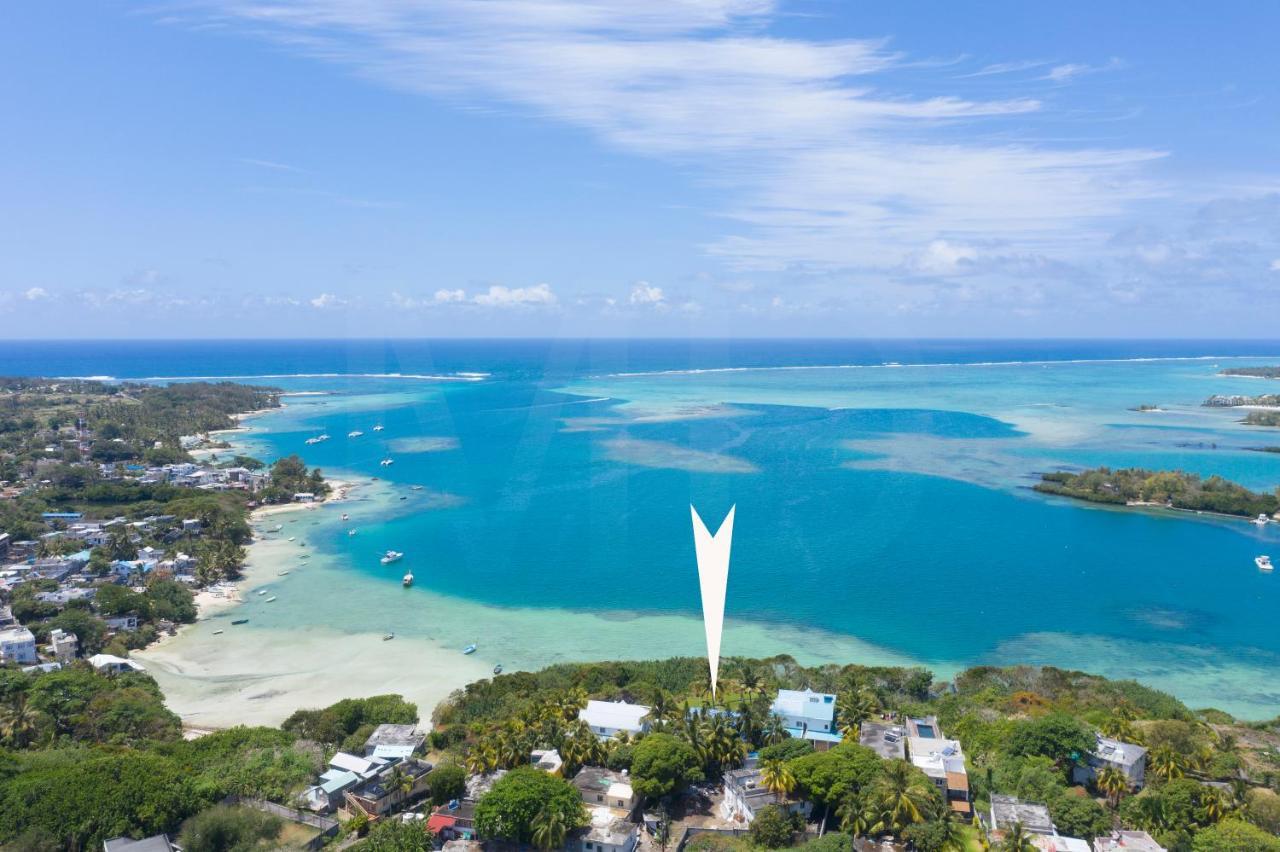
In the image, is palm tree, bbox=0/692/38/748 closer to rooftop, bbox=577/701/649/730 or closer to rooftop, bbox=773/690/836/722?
rooftop, bbox=577/701/649/730

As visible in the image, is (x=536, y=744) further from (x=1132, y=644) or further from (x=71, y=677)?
(x=1132, y=644)

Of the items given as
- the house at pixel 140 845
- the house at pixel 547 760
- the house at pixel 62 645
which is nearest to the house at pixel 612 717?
the house at pixel 547 760

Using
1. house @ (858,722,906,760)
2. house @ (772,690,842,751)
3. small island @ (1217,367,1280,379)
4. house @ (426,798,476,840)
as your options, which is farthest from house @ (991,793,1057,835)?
small island @ (1217,367,1280,379)

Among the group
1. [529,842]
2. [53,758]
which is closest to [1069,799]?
[529,842]

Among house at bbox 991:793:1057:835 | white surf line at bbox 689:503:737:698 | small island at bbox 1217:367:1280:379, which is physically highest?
small island at bbox 1217:367:1280:379

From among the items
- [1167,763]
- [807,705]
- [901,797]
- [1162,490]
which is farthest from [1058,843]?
[1162,490]

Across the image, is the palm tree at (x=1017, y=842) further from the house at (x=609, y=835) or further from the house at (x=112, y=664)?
the house at (x=112, y=664)
